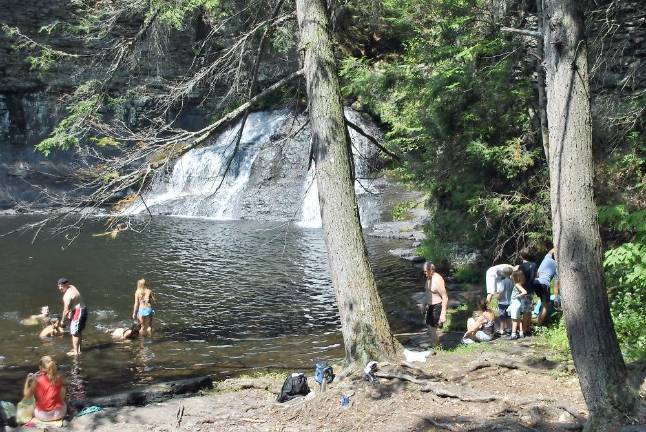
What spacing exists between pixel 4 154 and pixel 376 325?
1239 inches

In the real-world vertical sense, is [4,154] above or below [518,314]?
above

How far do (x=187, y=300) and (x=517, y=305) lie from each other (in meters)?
8.26

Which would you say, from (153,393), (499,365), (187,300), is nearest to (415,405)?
(499,365)

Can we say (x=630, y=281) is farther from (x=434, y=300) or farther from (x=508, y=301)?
(x=434, y=300)

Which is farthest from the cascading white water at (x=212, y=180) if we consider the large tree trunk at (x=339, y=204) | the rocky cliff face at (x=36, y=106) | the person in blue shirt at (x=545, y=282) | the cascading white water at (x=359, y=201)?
the large tree trunk at (x=339, y=204)

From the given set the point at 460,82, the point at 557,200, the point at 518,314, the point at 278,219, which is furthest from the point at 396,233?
the point at 557,200

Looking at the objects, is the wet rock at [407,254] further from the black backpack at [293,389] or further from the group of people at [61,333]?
the black backpack at [293,389]

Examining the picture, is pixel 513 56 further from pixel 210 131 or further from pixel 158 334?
pixel 158 334

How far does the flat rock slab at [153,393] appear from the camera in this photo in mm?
8547

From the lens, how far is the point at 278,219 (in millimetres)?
28047

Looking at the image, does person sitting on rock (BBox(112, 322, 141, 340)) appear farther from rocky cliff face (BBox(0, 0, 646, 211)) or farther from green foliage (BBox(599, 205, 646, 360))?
rocky cliff face (BBox(0, 0, 646, 211))

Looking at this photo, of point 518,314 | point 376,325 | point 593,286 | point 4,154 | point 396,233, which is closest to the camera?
point 593,286

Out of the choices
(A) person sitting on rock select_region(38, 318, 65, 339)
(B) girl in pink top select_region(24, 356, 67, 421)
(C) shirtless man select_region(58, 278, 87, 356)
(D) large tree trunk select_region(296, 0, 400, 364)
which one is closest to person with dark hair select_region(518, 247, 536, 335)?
(D) large tree trunk select_region(296, 0, 400, 364)

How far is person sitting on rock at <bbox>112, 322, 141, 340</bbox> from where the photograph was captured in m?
12.4
